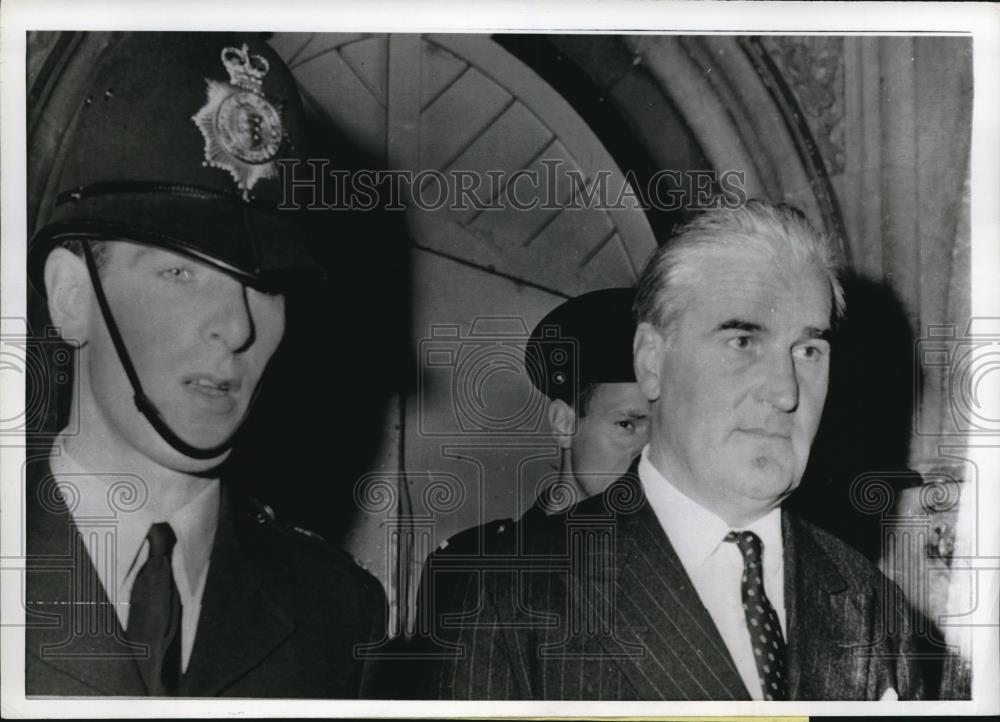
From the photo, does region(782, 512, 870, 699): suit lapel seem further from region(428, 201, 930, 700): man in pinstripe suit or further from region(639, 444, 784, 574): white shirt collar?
region(639, 444, 784, 574): white shirt collar

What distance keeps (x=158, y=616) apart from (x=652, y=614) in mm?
1019

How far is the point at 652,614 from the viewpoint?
261 cm

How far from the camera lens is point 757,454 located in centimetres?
262

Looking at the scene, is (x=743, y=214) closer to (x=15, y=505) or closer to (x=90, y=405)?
(x=90, y=405)

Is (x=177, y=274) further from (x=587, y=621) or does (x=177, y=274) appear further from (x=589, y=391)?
(x=587, y=621)

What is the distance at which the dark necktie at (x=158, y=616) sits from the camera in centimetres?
260

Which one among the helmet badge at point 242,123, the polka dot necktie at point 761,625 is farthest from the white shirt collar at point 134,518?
the polka dot necktie at point 761,625

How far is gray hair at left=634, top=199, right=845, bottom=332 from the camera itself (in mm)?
2625

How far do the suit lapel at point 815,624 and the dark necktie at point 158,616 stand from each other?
1.28m

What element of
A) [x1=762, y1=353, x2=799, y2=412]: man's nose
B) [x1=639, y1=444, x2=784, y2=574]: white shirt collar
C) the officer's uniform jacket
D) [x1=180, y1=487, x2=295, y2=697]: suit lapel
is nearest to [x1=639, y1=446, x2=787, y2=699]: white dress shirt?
[x1=639, y1=444, x2=784, y2=574]: white shirt collar

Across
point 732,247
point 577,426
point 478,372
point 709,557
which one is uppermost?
point 732,247

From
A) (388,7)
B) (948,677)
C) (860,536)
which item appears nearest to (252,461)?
(388,7)

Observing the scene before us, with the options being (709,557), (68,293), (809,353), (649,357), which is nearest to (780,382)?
(809,353)

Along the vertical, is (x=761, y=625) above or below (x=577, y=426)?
below
